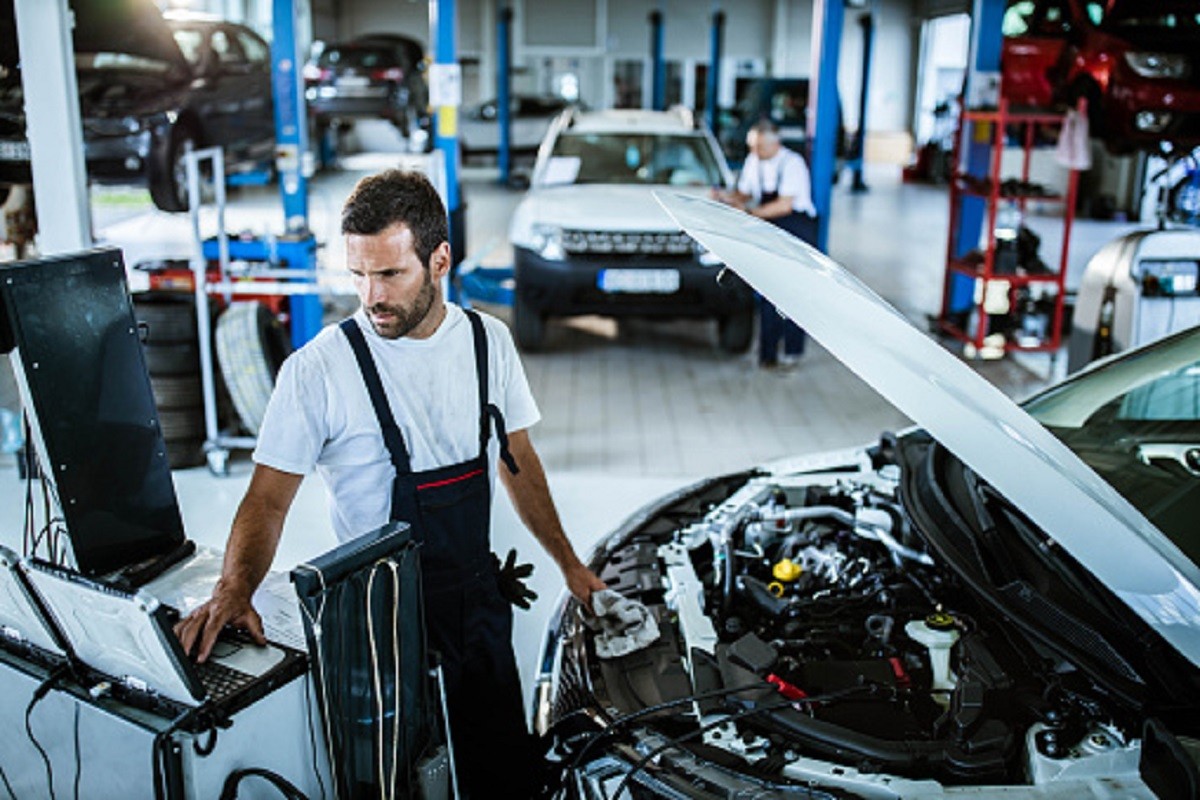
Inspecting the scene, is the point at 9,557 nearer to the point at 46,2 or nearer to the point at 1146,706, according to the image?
the point at 1146,706

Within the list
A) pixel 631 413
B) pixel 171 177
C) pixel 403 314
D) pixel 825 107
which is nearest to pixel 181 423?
pixel 631 413

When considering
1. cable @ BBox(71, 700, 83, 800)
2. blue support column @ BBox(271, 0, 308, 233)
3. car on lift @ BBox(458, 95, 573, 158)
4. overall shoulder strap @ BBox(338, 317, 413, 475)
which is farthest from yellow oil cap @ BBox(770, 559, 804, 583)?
car on lift @ BBox(458, 95, 573, 158)

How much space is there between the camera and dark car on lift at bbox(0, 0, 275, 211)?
6.27 metres

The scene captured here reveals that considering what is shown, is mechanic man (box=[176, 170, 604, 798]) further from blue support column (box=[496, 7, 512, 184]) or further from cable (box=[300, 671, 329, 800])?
blue support column (box=[496, 7, 512, 184])

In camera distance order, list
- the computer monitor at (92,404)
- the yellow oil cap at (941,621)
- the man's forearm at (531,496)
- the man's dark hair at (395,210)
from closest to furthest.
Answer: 1. the man's dark hair at (395,210)
2. the yellow oil cap at (941,621)
3. the computer monitor at (92,404)
4. the man's forearm at (531,496)

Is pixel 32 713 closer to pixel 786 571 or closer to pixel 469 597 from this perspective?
pixel 469 597

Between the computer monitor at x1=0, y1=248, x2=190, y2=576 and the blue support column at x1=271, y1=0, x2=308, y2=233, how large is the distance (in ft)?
11.9

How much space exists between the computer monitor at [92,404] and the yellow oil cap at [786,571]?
1.44m

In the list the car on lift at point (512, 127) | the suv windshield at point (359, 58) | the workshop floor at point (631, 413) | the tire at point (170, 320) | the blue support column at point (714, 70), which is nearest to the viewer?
the workshop floor at point (631, 413)

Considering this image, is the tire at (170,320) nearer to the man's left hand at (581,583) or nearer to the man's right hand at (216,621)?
the man's left hand at (581,583)

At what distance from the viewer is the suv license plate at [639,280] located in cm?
715

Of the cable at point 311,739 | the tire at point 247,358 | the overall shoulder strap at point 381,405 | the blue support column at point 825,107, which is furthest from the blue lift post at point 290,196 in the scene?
the cable at point 311,739

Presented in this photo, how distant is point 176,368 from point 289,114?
1849mm

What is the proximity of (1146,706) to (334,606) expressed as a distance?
1385mm
